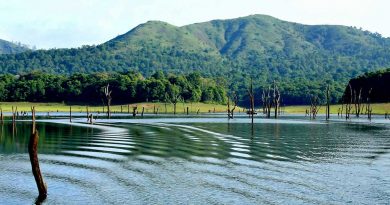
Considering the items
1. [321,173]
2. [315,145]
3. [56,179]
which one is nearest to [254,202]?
[321,173]

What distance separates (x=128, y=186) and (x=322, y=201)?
12.4 metres

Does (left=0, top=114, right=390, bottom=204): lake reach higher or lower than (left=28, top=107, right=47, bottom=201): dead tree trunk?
lower

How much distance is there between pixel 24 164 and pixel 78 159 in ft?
16.3

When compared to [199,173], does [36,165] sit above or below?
above

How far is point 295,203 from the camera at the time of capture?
28500 millimetres

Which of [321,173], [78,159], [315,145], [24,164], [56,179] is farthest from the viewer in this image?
[315,145]

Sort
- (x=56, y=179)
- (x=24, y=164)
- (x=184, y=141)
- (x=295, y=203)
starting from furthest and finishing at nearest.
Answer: (x=184, y=141) < (x=24, y=164) < (x=56, y=179) < (x=295, y=203)

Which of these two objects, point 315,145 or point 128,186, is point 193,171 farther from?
point 315,145

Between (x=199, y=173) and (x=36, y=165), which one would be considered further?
(x=199, y=173)

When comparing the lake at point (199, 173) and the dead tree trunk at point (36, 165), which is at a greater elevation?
the dead tree trunk at point (36, 165)

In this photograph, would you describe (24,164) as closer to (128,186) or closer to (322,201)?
(128,186)

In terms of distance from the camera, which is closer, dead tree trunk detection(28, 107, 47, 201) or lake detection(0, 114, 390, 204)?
dead tree trunk detection(28, 107, 47, 201)

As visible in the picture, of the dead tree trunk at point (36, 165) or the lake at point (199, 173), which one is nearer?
the dead tree trunk at point (36, 165)

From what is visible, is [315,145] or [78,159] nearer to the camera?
[78,159]
